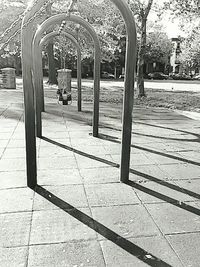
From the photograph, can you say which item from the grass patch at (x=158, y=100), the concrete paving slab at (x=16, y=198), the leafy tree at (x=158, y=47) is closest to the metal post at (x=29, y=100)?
the concrete paving slab at (x=16, y=198)

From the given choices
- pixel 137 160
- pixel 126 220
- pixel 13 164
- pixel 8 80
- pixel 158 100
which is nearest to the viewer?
pixel 126 220

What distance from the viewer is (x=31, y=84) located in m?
3.66

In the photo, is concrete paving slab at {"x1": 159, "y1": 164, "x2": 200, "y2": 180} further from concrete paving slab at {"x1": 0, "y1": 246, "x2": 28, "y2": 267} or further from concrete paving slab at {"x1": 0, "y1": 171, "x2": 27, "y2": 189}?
concrete paving slab at {"x1": 0, "y1": 246, "x2": 28, "y2": 267}

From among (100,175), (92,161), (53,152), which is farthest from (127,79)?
(53,152)

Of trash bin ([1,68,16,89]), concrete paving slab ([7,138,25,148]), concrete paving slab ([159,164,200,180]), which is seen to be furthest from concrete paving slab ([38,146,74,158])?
trash bin ([1,68,16,89])

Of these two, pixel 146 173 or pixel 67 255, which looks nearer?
pixel 67 255

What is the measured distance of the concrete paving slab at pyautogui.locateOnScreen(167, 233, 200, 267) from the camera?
98.8 inches

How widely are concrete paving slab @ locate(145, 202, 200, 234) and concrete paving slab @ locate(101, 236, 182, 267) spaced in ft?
0.78

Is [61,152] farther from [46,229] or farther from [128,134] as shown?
[46,229]

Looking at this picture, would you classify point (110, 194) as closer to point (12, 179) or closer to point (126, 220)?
point (126, 220)

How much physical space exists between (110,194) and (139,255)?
1199mm

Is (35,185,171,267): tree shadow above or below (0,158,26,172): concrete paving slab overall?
below

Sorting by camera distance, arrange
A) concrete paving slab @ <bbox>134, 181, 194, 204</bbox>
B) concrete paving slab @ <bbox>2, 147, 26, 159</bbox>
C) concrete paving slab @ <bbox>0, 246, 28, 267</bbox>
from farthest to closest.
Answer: concrete paving slab @ <bbox>2, 147, 26, 159</bbox>, concrete paving slab @ <bbox>134, 181, 194, 204</bbox>, concrete paving slab @ <bbox>0, 246, 28, 267</bbox>

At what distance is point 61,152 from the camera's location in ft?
17.6
